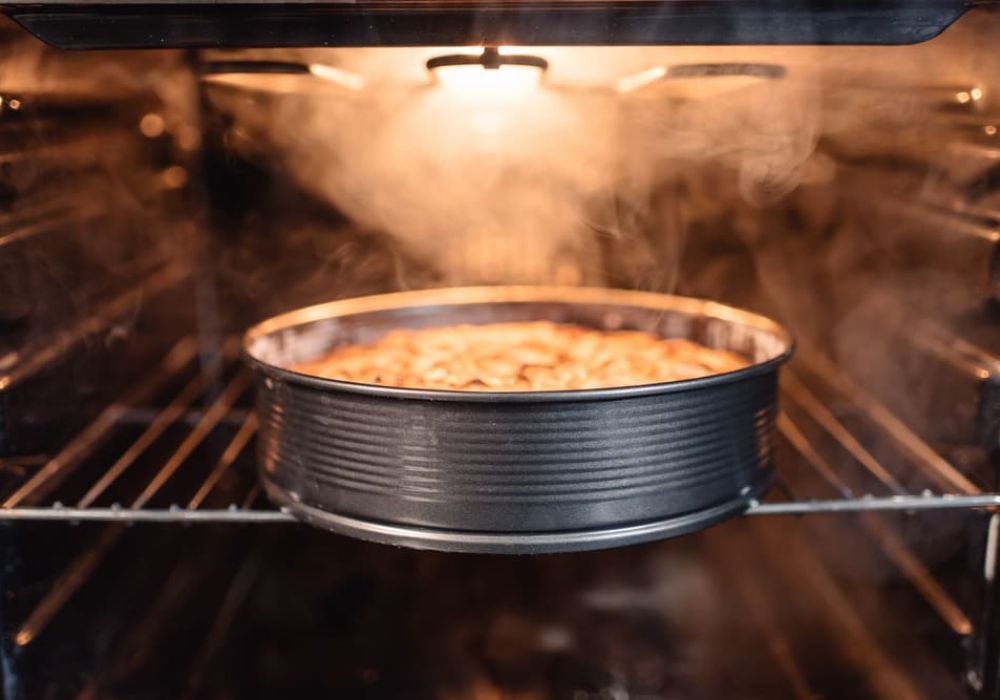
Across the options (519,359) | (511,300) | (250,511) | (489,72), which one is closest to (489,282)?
(511,300)

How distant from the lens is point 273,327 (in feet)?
4.61

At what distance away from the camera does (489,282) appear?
1.96 meters

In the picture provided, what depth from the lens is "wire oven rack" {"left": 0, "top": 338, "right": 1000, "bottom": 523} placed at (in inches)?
48.7

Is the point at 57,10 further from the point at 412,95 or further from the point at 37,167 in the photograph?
the point at 412,95

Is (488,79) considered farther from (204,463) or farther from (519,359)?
(204,463)

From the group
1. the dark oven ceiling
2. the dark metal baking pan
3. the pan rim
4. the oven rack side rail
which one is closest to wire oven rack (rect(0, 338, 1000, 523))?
the oven rack side rail

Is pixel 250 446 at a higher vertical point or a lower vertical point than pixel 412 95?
lower

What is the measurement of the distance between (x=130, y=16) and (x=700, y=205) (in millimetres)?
1167

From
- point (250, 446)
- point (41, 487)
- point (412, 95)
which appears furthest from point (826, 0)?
point (250, 446)

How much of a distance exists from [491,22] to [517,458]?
1.63ft

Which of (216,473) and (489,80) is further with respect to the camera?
(216,473)

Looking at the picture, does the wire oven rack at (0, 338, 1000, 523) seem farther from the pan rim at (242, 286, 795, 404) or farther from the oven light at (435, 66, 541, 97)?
the oven light at (435, 66, 541, 97)

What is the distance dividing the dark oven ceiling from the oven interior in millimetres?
199

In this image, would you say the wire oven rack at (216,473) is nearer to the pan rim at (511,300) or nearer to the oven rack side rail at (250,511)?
the oven rack side rail at (250,511)
